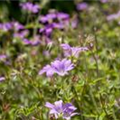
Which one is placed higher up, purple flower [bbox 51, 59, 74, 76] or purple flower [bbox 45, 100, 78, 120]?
purple flower [bbox 51, 59, 74, 76]

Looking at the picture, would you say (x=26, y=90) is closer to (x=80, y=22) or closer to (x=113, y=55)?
(x=113, y=55)

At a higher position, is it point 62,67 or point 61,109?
point 62,67

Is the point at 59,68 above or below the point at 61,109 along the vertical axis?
above

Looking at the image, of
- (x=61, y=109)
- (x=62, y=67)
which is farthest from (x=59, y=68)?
(x=61, y=109)

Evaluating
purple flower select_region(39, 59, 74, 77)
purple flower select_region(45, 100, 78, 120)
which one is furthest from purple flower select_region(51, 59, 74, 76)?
purple flower select_region(45, 100, 78, 120)

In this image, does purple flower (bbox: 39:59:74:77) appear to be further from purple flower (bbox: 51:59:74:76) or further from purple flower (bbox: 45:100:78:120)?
purple flower (bbox: 45:100:78:120)

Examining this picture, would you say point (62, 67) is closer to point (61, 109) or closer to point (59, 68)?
point (59, 68)

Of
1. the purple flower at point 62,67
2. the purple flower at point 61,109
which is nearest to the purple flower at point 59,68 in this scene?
the purple flower at point 62,67

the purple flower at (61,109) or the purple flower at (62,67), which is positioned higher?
the purple flower at (62,67)

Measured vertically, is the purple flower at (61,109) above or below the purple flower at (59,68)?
below

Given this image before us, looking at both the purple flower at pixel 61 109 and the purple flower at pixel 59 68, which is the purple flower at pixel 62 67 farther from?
the purple flower at pixel 61 109

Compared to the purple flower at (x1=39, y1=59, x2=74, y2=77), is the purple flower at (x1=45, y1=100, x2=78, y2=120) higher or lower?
the purple flower at (x1=39, y1=59, x2=74, y2=77)
